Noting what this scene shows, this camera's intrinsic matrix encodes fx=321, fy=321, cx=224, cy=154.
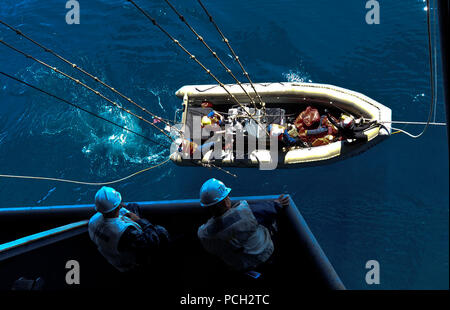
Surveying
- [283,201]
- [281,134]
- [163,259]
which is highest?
[281,134]

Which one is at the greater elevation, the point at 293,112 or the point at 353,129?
the point at 293,112

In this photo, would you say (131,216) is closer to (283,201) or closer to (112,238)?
(112,238)

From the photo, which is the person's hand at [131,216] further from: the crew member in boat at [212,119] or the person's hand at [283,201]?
the crew member in boat at [212,119]

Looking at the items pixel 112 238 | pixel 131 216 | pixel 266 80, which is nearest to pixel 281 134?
pixel 266 80

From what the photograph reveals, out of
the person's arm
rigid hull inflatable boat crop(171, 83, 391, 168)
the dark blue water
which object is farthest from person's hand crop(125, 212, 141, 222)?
the dark blue water

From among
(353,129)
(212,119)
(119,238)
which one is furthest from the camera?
(212,119)

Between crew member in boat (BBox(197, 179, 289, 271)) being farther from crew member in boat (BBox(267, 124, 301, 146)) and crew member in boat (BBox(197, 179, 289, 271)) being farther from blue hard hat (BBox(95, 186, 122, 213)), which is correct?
crew member in boat (BBox(267, 124, 301, 146))
